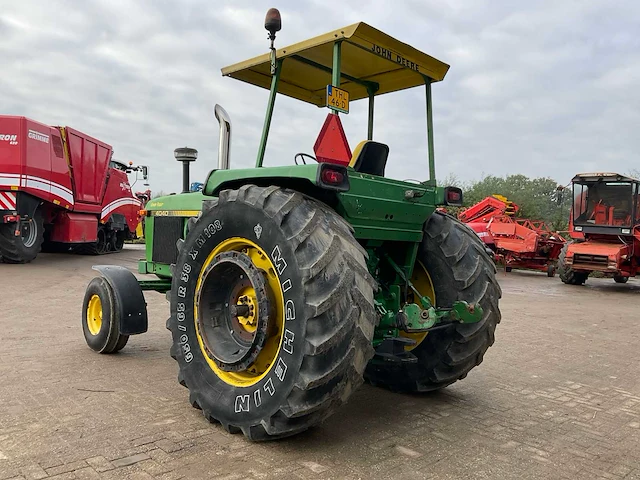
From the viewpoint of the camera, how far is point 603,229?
46.5ft

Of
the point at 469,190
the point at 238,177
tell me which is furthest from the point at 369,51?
the point at 469,190

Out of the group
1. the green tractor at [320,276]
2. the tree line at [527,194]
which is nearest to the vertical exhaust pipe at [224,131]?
the green tractor at [320,276]

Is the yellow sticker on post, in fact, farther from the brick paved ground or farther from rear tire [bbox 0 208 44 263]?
rear tire [bbox 0 208 44 263]

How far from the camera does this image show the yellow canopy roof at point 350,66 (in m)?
3.65

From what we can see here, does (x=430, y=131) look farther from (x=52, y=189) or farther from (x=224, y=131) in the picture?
(x=52, y=189)

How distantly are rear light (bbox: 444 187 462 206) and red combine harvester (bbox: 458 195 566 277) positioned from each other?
12204 mm

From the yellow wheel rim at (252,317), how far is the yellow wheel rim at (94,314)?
204 cm

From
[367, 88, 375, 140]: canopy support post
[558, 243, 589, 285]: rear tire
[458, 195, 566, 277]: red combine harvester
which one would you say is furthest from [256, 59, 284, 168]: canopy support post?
[458, 195, 566, 277]: red combine harvester

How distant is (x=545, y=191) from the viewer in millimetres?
46406

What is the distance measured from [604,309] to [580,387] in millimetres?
6176

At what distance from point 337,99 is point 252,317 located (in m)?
1.55

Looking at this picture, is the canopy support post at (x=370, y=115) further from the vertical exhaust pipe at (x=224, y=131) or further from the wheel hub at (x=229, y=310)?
the wheel hub at (x=229, y=310)

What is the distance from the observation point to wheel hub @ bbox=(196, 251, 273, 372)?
3.33m

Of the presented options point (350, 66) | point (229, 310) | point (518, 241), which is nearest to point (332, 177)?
point (229, 310)
